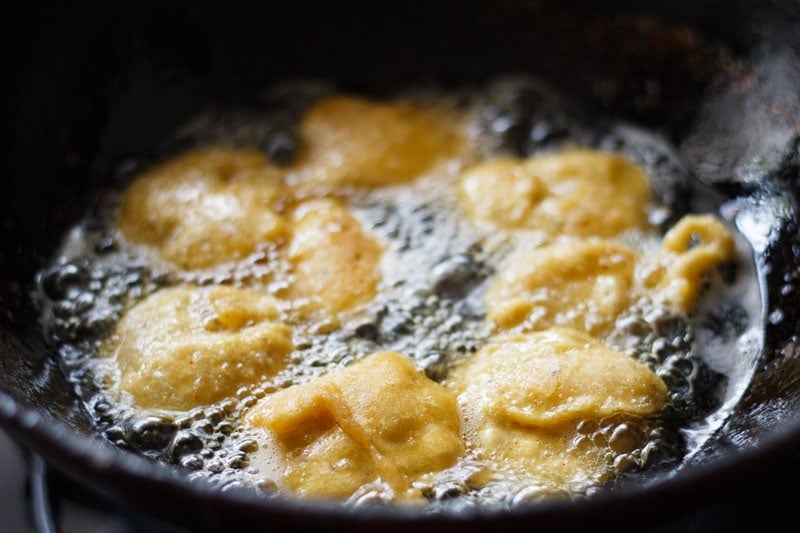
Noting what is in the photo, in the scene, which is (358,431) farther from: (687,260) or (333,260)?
(687,260)

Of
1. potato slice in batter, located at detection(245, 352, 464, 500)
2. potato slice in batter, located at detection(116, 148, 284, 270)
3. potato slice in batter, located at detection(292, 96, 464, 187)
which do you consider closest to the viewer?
potato slice in batter, located at detection(245, 352, 464, 500)

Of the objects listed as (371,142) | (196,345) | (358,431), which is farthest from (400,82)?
(358,431)

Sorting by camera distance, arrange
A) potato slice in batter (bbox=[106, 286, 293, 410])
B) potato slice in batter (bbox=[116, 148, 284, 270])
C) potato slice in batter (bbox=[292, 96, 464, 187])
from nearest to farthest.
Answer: potato slice in batter (bbox=[106, 286, 293, 410])
potato slice in batter (bbox=[116, 148, 284, 270])
potato slice in batter (bbox=[292, 96, 464, 187])

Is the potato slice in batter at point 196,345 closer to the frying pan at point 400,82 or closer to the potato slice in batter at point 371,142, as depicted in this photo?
the frying pan at point 400,82

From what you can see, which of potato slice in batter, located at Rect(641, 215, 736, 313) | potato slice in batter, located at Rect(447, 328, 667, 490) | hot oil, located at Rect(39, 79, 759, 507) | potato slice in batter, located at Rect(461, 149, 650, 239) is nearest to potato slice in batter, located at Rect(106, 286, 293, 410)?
hot oil, located at Rect(39, 79, 759, 507)

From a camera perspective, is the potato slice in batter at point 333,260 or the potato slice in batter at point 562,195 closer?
the potato slice in batter at point 333,260

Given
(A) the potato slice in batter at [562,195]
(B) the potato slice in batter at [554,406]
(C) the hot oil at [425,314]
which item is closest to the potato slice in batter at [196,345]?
(C) the hot oil at [425,314]

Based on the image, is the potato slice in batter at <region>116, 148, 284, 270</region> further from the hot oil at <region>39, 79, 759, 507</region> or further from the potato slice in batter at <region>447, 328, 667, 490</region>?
the potato slice in batter at <region>447, 328, 667, 490</region>
